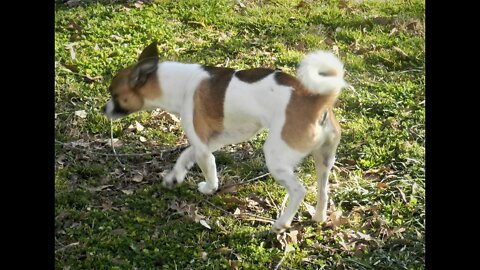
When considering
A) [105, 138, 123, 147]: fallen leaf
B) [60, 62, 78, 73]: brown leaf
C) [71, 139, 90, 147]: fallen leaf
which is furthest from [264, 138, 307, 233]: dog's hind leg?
[60, 62, 78, 73]: brown leaf

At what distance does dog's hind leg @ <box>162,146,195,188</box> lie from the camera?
5.19m

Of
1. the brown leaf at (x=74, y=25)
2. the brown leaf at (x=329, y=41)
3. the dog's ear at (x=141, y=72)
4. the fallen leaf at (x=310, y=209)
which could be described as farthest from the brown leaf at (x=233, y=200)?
the brown leaf at (x=74, y=25)

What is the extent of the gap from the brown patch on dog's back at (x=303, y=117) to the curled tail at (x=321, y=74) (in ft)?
0.24

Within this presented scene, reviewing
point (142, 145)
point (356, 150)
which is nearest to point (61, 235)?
point (142, 145)

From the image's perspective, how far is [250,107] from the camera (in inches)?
187

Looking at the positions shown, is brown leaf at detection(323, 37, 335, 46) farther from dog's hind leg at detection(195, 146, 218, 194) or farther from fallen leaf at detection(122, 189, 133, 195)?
fallen leaf at detection(122, 189, 133, 195)

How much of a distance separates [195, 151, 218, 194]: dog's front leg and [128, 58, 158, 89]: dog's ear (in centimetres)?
73

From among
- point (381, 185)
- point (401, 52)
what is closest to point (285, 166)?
point (381, 185)

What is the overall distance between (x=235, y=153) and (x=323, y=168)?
128cm

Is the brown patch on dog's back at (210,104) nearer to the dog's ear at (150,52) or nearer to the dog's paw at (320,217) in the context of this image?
the dog's ear at (150,52)

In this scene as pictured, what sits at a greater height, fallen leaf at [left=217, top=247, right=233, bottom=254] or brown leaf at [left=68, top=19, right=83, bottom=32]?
brown leaf at [left=68, top=19, right=83, bottom=32]

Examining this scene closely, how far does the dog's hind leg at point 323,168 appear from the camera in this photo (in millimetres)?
4738

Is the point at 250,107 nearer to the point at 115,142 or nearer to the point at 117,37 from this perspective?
the point at 115,142
